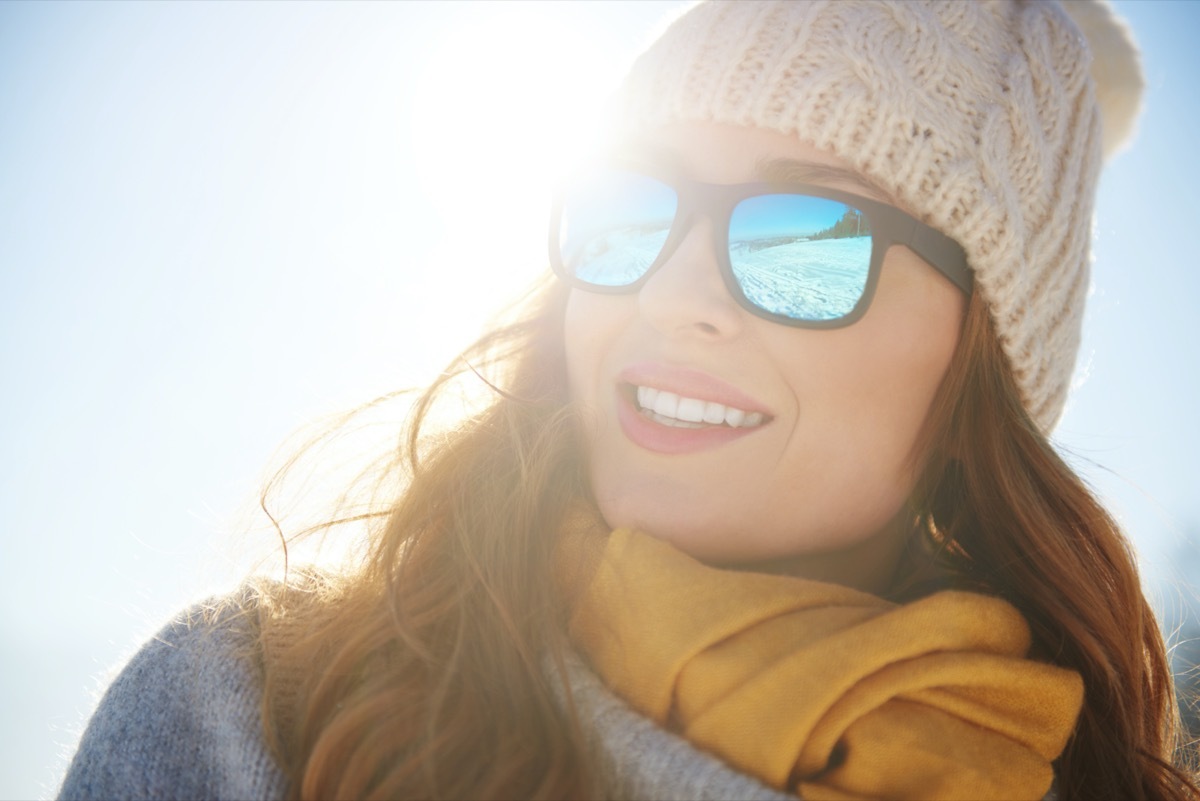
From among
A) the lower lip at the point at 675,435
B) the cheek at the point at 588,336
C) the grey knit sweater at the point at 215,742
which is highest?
the cheek at the point at 588,336

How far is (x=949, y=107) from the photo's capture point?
5.51 ft

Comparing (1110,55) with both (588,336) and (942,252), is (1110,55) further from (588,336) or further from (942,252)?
(588,336)

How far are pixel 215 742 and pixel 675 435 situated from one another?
92 centimetres

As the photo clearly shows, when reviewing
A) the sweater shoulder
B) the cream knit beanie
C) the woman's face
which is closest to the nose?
the woman's face

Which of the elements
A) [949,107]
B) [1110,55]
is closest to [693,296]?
[949,107]

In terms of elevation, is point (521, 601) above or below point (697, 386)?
→ below

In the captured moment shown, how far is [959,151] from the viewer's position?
1.66m

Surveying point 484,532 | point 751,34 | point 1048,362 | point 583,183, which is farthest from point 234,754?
point 1048,362

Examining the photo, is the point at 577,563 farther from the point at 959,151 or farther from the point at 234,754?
the point at 959,151

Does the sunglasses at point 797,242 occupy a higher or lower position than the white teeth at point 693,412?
higher

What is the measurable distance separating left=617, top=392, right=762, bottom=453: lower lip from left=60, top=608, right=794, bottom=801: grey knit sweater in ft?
1.46

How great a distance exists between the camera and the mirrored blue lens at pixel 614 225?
5.58 ft

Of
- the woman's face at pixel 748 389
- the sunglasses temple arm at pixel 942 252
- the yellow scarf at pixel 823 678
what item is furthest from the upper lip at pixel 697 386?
the sunglasses temple arm at pixel 942 252

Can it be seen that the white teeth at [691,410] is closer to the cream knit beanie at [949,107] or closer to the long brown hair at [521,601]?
the long brown hair at [521,601]
